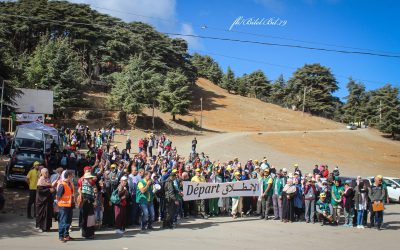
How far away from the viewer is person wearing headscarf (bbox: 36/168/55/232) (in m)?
11.0

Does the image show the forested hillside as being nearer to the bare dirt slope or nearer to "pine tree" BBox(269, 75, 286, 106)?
"pine tree" BBox(269, 75, 286, 106)

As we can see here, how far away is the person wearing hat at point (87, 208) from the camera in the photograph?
34.0ft

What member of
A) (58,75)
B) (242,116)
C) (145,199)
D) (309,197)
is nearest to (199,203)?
(145,199)

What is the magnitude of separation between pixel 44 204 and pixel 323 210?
31.9 feet

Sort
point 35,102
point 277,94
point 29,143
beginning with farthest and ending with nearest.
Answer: point 277,94, point 35,102, point 29,143

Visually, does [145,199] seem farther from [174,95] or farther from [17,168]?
[174,95]

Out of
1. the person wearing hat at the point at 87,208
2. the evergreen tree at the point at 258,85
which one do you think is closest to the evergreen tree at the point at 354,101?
the evergreen tree at the point at 258,85

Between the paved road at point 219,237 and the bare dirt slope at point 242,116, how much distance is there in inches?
2225

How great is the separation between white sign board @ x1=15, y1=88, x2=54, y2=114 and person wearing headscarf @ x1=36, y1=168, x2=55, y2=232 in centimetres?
2622

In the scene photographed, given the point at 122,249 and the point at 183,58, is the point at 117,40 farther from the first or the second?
the point at 122,249

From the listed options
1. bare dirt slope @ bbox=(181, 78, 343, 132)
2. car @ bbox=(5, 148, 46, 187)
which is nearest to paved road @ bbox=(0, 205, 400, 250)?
car @ bbox=(5, 148, 46, 187)

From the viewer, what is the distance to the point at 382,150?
193ft

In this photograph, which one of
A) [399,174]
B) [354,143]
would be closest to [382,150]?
[354,143]

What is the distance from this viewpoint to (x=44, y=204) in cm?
1099
